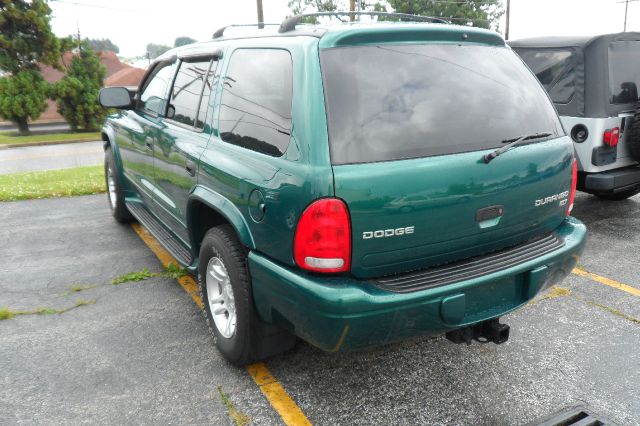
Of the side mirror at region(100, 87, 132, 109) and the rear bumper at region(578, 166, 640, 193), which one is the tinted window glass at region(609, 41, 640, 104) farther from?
the side mirror at region(100, 87, 132, 109)

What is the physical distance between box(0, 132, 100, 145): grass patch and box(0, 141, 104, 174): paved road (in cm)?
108

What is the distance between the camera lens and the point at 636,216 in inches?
234

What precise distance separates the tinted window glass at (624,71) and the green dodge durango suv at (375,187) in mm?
2902

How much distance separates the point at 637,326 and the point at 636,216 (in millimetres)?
2989

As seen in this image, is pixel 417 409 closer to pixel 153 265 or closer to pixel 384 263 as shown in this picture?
pixel 384 263

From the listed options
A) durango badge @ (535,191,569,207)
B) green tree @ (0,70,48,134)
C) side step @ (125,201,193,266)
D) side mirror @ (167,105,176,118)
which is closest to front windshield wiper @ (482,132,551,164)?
durango badge @ (535,191,569,207)

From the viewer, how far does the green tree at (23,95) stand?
71.8 feet

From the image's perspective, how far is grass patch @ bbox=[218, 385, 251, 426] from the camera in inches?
100.0

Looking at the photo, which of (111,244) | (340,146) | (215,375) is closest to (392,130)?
(340,146)

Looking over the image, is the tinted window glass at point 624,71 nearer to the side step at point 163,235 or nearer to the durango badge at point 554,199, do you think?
the durango badge at point 554,199

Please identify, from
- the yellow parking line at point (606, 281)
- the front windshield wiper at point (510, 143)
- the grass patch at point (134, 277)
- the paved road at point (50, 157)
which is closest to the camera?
the front windshield wiper at point (510, 143)

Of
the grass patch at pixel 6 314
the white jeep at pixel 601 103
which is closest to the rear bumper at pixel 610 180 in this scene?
the white jeep at pixel 601 103

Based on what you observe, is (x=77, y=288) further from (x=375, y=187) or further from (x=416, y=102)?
(x=416, y=102)

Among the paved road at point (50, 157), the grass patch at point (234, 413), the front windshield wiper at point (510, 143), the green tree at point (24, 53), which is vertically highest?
the green tree at point (24, 53)
